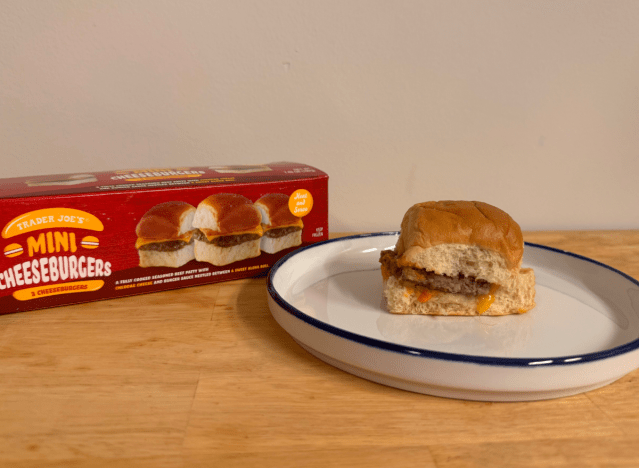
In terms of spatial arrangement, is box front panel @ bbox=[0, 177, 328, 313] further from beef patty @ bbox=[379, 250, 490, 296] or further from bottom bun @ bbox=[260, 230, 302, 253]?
beef patty @ bbox=[379, 250, 490, 296]

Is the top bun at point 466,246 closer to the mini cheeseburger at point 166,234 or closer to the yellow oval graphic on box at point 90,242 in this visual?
the mini cheeseburger at point 166,234

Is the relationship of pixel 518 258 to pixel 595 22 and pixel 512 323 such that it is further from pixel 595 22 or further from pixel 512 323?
pixel 595 22

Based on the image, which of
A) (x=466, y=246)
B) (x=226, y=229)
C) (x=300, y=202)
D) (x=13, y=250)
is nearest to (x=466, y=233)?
(x=466, y=246)

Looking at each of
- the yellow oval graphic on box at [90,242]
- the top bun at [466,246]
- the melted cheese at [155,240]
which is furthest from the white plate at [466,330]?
the yellow oval graphic on box at [90,242]

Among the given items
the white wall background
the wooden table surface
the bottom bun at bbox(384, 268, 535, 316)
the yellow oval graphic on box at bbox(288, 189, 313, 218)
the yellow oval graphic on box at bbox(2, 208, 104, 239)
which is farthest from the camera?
the white wall background

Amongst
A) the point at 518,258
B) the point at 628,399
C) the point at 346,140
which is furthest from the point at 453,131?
the point at 628,399

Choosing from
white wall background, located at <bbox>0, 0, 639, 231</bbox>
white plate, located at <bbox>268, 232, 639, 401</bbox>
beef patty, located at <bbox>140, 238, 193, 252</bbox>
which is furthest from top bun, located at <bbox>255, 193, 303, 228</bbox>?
white wall background, located at <bbox>0, 0, 639, 231</bbox>
